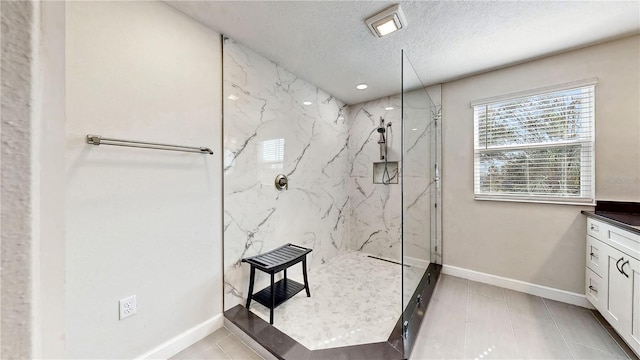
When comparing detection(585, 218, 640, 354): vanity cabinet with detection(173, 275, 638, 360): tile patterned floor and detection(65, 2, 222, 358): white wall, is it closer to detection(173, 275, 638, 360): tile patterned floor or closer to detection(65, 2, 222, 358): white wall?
detection(173, 275, 638, 360): tile patterned floor

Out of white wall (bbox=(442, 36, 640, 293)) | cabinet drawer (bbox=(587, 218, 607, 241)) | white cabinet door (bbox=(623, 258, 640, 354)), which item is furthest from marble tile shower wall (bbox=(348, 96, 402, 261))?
white cabinet door (bbox=(623, 258, 640, 354))

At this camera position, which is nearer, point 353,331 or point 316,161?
point 353,331

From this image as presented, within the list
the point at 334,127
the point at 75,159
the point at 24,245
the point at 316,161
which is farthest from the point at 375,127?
the point at 24,245

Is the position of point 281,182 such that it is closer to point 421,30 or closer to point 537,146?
point 421,30

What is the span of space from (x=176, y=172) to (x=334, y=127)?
219 cm

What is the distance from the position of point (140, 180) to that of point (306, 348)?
1531 mm

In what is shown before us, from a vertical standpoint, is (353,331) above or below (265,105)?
below

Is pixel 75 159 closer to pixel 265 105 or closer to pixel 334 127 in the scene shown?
pixel 265 105

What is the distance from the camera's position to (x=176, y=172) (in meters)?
1.66

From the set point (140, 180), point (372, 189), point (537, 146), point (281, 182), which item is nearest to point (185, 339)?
point (140, 180)

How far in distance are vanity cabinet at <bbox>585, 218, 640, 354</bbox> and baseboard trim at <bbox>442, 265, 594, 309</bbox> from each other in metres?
0.11

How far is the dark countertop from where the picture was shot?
1523mm

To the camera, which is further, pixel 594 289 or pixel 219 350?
pixel 594 289

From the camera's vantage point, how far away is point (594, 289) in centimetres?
197
